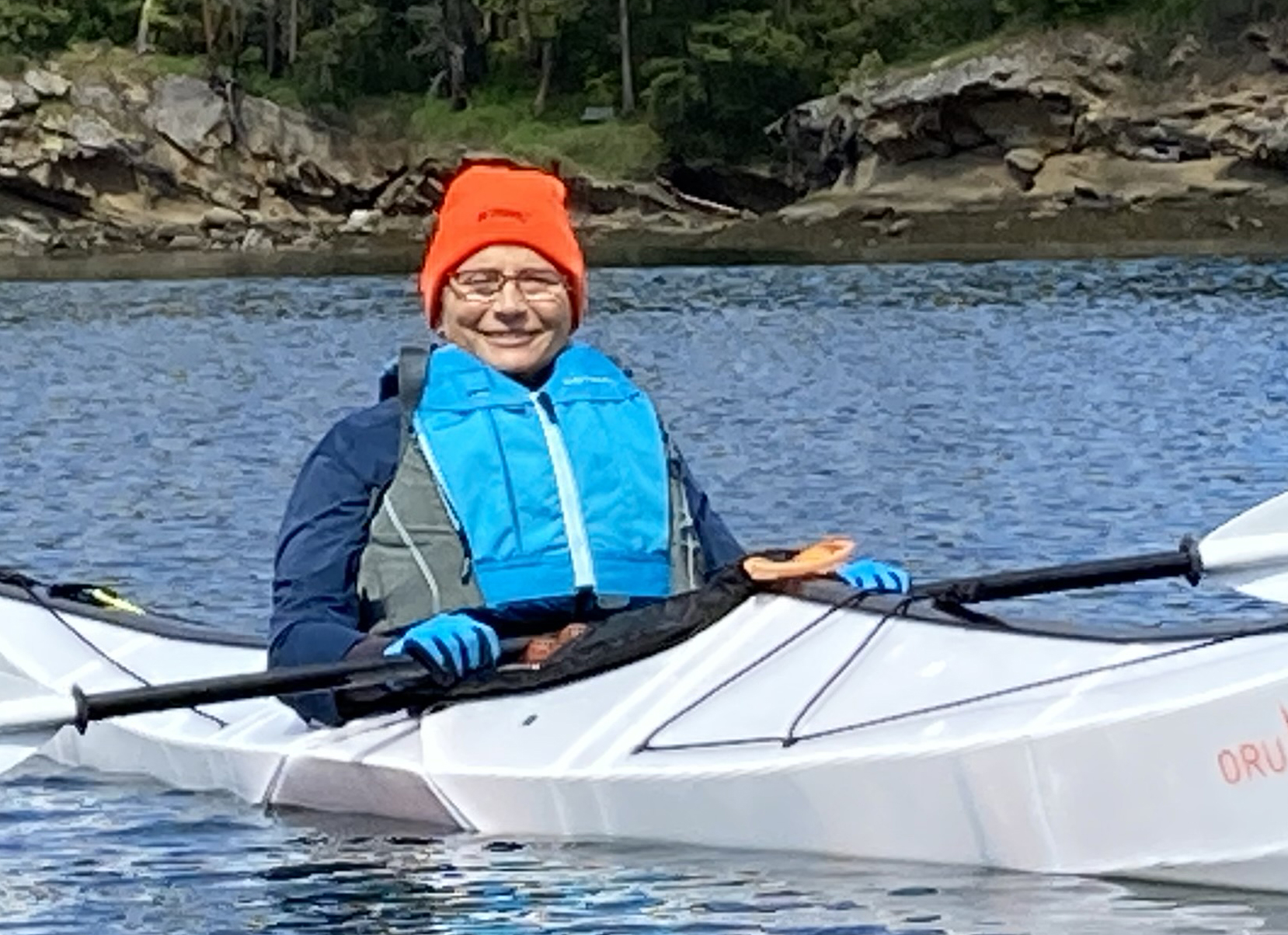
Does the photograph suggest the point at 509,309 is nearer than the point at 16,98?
Yes

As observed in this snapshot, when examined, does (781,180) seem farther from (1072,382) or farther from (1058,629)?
(1058,629)

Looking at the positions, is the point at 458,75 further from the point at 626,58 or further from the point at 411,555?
the point at 411,555

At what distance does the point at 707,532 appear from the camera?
365 inches

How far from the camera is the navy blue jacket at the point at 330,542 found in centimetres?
863

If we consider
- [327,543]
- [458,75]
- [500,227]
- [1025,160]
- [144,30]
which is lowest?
[1025,160]

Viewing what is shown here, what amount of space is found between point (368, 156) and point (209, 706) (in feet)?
206

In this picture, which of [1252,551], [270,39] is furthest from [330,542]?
[270,39]

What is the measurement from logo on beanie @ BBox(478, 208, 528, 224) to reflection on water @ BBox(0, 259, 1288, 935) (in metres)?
1.71

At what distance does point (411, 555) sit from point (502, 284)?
803mm

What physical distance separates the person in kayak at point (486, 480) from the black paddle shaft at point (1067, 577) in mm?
418

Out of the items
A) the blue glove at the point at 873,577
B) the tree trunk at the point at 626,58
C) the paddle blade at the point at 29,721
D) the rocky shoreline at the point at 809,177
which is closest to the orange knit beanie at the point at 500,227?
the blue glove at the point at 873,577

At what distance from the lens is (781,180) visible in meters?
70.2

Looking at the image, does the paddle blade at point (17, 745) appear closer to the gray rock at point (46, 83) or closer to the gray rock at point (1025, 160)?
the gray rock at point (1025, 160)

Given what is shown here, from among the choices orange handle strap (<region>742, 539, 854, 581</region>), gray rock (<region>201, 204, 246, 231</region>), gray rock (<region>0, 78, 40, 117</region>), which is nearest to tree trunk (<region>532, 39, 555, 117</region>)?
gray rock (<region>201, 204, 246, 231</region>)
